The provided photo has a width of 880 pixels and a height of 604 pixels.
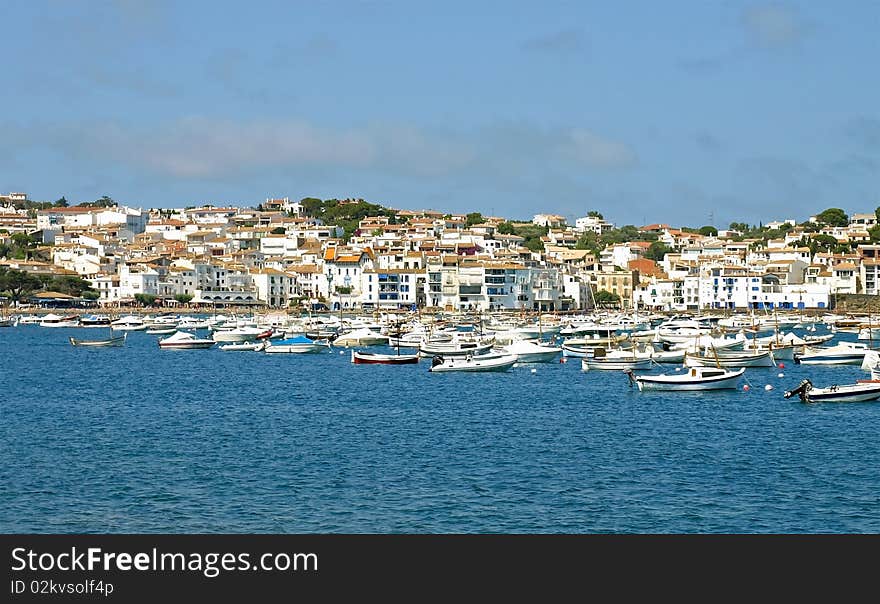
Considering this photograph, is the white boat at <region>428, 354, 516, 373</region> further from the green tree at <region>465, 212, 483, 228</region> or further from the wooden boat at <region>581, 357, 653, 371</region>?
the green tree at <region>465, 212, 483, 228</region>

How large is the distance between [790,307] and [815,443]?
78605 mm

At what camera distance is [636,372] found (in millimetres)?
41031

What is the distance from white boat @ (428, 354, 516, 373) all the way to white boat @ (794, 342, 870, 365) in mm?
10747

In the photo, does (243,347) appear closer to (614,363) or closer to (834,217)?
(614,363)

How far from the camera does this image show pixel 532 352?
46.6m

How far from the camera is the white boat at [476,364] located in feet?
138

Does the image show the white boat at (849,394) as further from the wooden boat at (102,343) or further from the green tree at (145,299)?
the green tree at (145,299)

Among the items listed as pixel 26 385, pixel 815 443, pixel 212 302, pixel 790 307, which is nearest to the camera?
pixel 815 443

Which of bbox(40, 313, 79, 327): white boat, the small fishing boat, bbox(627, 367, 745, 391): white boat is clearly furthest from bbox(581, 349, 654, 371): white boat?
bbox(40, 313, 79, 327): white boat

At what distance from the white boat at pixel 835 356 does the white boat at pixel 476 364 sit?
1075 cm

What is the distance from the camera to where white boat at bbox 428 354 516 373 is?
42031mm
